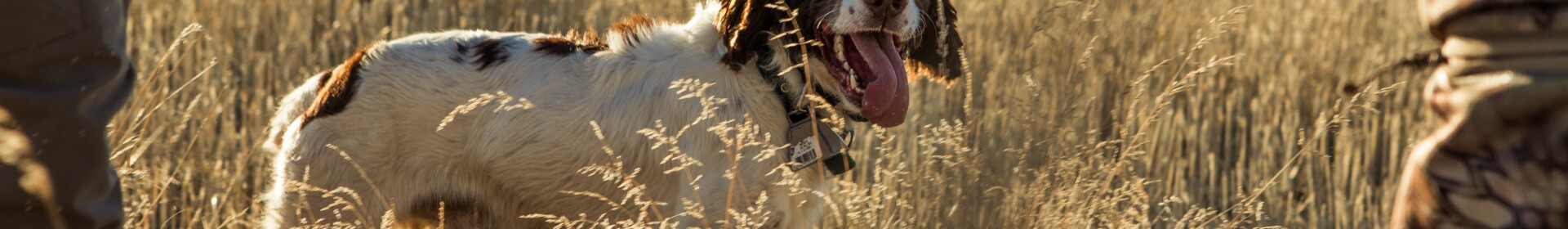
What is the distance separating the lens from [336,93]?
317 cm

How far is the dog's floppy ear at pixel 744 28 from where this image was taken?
9.41ft

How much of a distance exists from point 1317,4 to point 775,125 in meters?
3.75

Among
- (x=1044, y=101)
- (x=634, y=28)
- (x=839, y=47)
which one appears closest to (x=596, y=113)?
(x=634, y=28)

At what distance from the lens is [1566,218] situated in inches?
43.8

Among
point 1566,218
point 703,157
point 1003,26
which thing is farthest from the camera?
point 1003,26

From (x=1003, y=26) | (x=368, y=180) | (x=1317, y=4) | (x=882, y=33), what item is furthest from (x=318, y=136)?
(x=1317, y=4)

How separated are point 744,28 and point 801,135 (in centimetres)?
25

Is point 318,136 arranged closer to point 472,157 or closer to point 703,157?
point 472,157

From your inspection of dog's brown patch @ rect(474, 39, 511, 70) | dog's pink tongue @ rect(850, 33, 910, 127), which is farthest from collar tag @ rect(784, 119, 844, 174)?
dog's brown patch @ rect(474, 39, 511, 70)

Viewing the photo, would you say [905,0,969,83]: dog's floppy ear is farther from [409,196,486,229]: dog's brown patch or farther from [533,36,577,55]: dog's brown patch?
[409,196,486,229]: dog's brown patch

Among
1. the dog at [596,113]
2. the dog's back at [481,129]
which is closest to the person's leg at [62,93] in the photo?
the dog at [596,113]

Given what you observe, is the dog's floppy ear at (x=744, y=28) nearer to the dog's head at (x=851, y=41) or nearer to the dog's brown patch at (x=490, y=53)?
the dog's head at (x=851, y=41)

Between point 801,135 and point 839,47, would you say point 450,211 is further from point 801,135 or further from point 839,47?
point 839,47

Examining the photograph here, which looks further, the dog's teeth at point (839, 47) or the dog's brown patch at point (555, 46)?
the dog's brown patch at point (555, 46)
